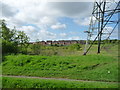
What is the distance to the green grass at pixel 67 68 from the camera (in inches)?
415

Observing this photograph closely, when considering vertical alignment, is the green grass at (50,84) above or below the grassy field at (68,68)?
below

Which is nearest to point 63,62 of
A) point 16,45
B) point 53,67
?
point 53,67

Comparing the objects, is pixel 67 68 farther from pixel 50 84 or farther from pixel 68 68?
pixel 50 84

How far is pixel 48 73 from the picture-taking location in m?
11.6

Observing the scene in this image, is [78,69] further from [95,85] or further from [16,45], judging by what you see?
[16,45]

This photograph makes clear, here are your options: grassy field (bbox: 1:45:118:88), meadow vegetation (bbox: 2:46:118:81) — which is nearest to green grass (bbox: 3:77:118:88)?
grassy field (bbox: 1:45:118:88)

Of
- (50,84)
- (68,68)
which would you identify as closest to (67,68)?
(68,68)

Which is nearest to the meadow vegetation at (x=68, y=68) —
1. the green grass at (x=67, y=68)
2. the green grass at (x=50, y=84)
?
the green grass at (x=67, y=68)

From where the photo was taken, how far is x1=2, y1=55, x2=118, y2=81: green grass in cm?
1053

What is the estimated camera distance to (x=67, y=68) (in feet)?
41.7

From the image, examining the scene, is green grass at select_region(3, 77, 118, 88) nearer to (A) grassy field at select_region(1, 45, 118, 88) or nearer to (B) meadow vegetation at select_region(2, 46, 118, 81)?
(A) grassy field at select_region(1, 45, 118, 88)

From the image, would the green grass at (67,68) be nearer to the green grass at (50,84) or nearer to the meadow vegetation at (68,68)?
the meadow vegetation at (68,68)

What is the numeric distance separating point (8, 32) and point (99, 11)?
18.1 metres

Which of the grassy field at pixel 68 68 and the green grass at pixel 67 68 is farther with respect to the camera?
the green grass at pixel 67 68
